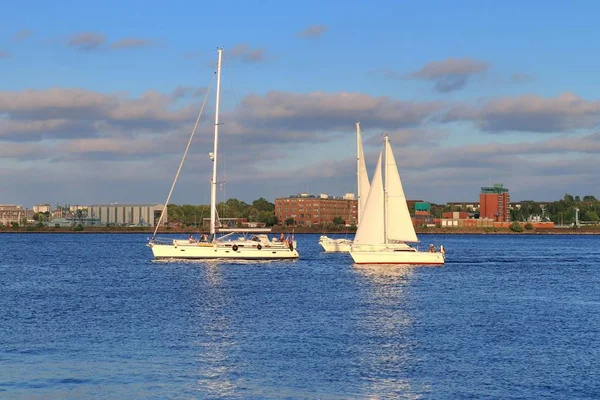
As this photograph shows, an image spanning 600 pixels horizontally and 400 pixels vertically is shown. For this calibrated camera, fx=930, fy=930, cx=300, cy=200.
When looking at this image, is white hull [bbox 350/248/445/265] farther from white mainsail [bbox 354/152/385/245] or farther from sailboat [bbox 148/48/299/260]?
sailboat [bbox 148/48/299/260]

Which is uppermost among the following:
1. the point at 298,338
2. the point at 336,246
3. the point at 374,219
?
the point at 374,219

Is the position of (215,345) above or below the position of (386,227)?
below

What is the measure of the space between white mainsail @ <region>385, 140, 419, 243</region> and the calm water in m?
13.4

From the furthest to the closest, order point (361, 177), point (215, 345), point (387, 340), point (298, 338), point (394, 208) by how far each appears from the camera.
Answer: point (361, 177) < point (394, 208) < point (298, 338) < point (387, 340) < point (215, 345)

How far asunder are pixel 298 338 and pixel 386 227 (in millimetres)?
44765

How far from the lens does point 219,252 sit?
266 ft

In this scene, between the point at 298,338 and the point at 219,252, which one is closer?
the point at 298,338

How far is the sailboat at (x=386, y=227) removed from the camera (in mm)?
79438

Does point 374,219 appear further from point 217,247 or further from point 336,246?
point 336,246

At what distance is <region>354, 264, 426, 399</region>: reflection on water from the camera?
2828 centimetres

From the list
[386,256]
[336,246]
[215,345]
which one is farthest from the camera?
[336,246]

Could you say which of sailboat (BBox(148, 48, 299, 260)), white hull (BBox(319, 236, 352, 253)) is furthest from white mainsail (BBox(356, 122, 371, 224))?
sailboat (BBox(148, 48, 299, 260))

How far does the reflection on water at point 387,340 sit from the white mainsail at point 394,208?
15.7 meters

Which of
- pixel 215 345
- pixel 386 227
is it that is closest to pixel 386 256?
pixel 386 227
